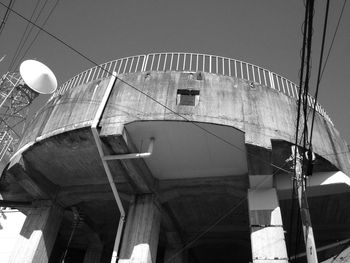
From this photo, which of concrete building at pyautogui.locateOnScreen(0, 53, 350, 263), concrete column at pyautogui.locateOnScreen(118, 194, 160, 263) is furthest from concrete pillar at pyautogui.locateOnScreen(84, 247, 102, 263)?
concrete column at pyautogui.locateOnScreen(118, 194, 160, 263)

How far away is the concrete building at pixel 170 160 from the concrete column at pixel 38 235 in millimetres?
45

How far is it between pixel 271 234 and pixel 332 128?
5.49 metres

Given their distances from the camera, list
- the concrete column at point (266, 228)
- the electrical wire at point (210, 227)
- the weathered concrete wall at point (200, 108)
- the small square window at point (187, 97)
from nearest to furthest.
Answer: the concrete column at point (266, 228), the weathered concrete wall at point (200, 108), the small square window at point (187, 97), the electrical wire at point (210, 227)

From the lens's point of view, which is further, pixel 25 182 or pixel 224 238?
pixel 224 238

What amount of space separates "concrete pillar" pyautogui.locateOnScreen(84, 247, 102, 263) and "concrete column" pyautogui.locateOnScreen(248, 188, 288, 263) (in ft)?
31.2

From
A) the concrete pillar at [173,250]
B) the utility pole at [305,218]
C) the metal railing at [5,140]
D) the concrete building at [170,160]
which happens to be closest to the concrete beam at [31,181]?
the concrete building at [170,160]

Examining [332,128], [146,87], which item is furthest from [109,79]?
[332,128]

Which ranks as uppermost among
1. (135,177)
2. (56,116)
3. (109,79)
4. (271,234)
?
(109,79)

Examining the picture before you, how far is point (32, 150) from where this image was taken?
1191 centimetres

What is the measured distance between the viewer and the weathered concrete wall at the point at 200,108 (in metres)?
10.2

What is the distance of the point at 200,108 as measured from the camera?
10344 millimetres

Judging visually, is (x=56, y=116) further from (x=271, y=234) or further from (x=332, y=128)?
(x=332, y=128)

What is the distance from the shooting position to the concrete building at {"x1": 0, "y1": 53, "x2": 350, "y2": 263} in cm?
1027

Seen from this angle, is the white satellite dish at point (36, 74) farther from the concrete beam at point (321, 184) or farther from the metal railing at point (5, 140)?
the metal railing at point (5, 140)
